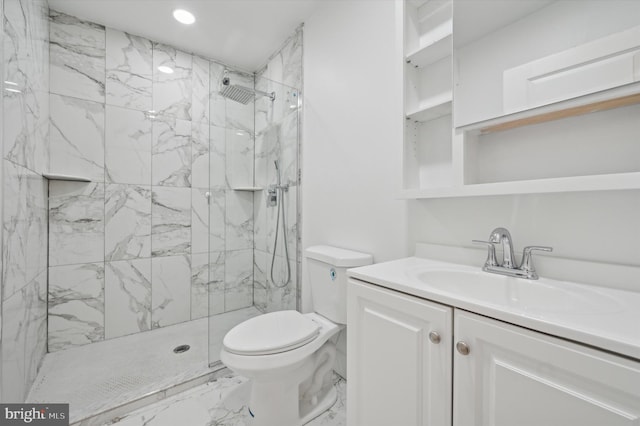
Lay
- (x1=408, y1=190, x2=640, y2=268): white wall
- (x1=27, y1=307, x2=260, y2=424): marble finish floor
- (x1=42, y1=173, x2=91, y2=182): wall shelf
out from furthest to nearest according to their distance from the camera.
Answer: (x1=42, y1=173, x2=91, y2=182): wall shelf → (x1=27, y1=307, x2=260, y2=424): marble finish floor → (x1=408, y1=190, x2=640, y2=268): white wall

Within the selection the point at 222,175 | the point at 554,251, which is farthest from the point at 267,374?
the point at 222,175

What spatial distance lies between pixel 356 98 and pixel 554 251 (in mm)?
1224

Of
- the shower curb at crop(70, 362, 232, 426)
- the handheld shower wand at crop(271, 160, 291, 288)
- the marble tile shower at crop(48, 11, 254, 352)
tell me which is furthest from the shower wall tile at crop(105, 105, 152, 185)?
the shower curb at crop(70, 362, 232, 426)

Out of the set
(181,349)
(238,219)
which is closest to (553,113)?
(238,219)

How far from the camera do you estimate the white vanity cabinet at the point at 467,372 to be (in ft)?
1.66

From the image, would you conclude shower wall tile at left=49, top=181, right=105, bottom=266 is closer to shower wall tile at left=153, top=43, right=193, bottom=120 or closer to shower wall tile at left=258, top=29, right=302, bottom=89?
shower wall tile at left=153, top=43, right=193, bottom=120

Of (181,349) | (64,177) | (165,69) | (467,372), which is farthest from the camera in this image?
(165,69)

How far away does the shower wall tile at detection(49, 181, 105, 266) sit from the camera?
6.34 ft

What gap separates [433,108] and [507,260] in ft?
2.23

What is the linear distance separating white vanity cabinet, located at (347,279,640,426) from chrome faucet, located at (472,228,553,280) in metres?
0.37

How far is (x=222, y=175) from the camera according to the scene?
2.10 m

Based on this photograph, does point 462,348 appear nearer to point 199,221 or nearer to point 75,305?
point 199,221

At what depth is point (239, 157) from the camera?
208cm

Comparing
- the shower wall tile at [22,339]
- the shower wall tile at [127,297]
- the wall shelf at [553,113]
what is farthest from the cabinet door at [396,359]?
the shower wall tile at [127,297]
